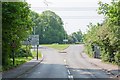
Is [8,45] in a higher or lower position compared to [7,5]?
lower

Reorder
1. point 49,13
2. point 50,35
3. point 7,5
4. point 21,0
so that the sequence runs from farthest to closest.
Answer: point 49,13 < point 50,35 < point 21,0 < point 7,5

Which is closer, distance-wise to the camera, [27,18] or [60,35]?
[27,18]

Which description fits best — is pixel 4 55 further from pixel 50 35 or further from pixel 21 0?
pixel 50 35

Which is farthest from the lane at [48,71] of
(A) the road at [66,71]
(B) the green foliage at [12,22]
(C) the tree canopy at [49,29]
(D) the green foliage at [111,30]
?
(C) the tree canopy at [49,29]

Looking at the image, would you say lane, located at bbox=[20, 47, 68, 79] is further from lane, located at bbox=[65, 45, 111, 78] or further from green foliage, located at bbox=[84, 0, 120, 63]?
green foliage, located at bbox=[84, 0, 120, 63]

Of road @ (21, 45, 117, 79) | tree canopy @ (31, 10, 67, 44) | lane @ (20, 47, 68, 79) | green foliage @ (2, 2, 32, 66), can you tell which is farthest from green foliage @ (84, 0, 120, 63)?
tree canopy @ (31, 10, 67, 44)

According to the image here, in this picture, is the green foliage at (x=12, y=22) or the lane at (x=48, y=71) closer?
the lane at (x=48, y=71)

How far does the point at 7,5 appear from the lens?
3034 cm

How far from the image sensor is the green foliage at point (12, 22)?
3012cm

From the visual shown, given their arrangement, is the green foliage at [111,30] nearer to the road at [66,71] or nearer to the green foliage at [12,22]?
the road at [66,71]

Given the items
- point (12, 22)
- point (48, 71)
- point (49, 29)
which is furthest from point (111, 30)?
point (49, 29)

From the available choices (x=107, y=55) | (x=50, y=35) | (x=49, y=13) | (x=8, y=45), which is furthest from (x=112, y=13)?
(x=49, y=13)

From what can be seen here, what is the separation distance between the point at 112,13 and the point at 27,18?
9099 mm

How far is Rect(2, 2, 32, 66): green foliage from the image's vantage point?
3012cm
